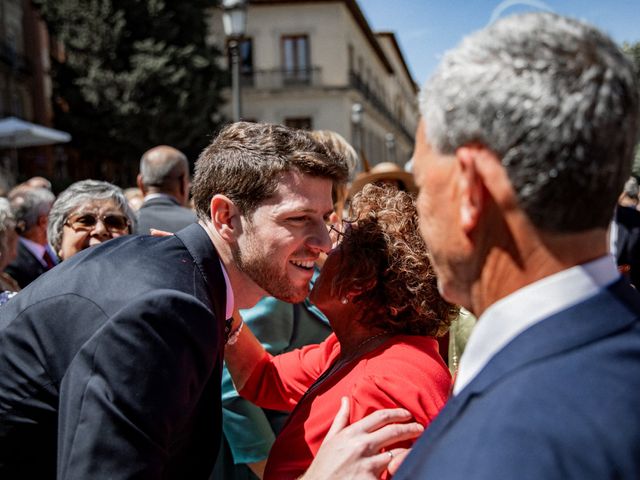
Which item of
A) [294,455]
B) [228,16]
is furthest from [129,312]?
[228,16]

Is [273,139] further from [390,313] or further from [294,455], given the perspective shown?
[294,455]

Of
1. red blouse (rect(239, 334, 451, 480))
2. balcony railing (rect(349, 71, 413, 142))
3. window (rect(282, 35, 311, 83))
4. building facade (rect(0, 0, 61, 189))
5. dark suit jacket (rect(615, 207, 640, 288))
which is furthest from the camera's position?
balcony railing (rect(349, 71, 413, 142))

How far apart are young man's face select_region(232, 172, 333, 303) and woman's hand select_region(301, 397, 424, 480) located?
1.90 feet

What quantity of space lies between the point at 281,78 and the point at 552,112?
31.7m

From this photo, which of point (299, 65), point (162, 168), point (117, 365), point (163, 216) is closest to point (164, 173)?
point (162, 168)

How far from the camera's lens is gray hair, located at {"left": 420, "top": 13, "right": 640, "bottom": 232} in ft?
3.10

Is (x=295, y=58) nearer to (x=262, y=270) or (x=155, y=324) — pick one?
(x=262, y=270)

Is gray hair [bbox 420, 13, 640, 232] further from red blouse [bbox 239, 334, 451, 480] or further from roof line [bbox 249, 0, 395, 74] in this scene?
roof line [bbox 249, 0, 395, 74]

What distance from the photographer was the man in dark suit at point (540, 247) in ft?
2.96

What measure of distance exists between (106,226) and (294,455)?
2.16 meters

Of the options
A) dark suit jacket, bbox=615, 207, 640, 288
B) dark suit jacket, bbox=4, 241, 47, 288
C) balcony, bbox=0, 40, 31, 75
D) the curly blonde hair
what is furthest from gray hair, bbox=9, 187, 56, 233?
balcony, bbox=0, 40, 31, 75

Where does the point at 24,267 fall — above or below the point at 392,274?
below

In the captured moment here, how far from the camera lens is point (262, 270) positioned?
209 centimetres

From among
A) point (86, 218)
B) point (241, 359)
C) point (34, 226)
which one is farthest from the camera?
point (34, 226)
